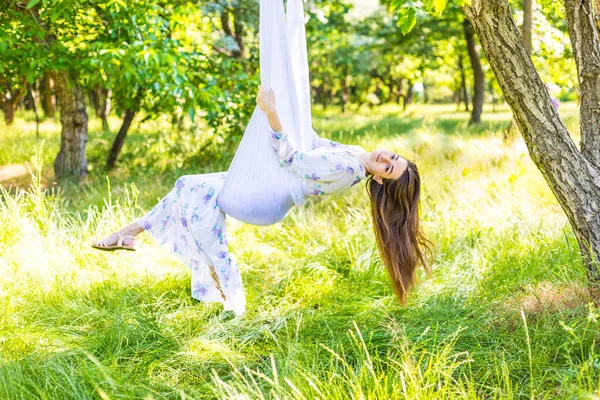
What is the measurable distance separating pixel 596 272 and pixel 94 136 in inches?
271

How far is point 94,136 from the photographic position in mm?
7953

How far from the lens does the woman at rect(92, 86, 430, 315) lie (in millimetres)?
2482

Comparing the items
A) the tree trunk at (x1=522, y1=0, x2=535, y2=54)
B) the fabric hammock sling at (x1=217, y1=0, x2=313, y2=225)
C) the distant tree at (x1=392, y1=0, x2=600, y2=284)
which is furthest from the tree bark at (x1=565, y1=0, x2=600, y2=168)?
the tree trunk at (x1=522, y1=0, x2=535, y2=54)

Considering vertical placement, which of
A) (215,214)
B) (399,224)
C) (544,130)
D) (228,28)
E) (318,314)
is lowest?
(318,314)

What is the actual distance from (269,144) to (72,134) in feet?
12.4

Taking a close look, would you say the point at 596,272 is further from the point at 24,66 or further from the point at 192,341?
the point at 24,66

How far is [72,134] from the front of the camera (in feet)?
18.4

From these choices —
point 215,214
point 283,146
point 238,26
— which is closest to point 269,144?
point 283,146

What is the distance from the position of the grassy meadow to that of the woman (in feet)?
0.87

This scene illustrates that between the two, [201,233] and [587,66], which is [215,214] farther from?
[587,66]

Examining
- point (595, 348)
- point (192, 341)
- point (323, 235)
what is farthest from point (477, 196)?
point (192, 341)

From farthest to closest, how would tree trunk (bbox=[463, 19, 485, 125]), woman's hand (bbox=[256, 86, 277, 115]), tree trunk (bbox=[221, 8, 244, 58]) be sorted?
tree trunk (bbox=[463, 19, 485, 125])
tree trunk (bbox=[221, 8, 244, 58])
woman's hand (bbox=[256, 86, 277, 115])

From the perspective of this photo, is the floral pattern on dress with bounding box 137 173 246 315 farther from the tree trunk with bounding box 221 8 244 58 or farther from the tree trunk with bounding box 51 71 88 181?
the tree trunk with bounding box 221 8 244 58

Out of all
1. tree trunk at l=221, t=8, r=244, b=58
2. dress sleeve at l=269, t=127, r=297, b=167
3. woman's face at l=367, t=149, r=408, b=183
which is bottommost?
woman's face at l=367, t=149, r=408, b=183
